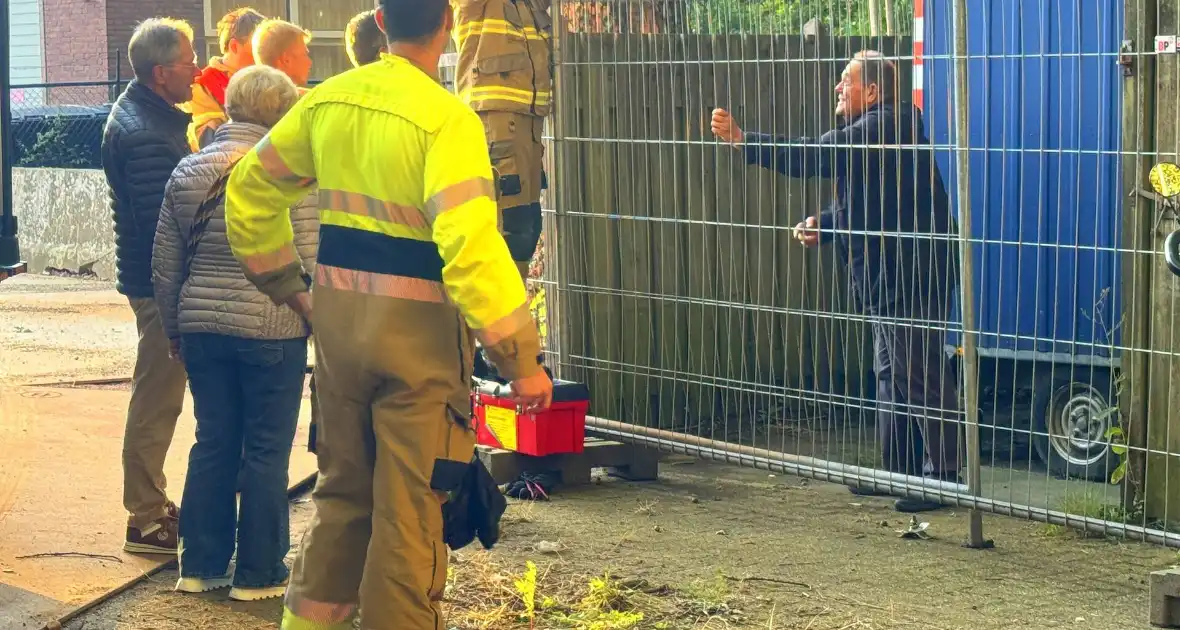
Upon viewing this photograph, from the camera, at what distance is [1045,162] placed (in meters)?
6.99

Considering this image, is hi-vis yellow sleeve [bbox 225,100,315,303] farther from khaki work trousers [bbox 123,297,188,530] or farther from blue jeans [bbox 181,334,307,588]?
khaki work trousers [bbox 123,297,188,530]

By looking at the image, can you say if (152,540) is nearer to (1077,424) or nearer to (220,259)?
(220,259)

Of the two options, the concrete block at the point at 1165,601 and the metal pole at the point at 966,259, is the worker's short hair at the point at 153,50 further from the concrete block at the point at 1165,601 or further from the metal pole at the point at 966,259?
the concrete block at the point at 1165,601

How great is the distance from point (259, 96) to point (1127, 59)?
124 inches

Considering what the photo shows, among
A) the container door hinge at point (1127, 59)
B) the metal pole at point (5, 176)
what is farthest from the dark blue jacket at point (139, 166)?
the container door hinge at point (1127, 59)

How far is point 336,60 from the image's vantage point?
55.6 feet

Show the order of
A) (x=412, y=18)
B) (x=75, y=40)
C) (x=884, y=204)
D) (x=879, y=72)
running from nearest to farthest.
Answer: (x=412, y=18) → (x=879, y=72) → (x=884, y=204) → (x=75, y=40)

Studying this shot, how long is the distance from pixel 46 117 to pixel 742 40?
14.7m

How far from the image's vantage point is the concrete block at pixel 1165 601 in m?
4.89

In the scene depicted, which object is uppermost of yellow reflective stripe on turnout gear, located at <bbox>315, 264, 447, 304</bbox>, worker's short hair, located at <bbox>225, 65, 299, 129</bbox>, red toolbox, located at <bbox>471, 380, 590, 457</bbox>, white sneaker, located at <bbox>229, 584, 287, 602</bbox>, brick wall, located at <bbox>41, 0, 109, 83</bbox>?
brick wall, located at <bbox>41, 0, 109, 83</bbox>

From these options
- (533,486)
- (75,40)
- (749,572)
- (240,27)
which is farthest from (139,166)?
(75,40)

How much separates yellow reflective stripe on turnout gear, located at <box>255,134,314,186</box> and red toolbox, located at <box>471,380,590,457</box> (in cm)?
252

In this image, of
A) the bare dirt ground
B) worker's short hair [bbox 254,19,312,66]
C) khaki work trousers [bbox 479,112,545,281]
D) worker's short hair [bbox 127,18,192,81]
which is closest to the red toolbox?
the bare dirt ground

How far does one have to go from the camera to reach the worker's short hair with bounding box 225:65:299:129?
5258mm
